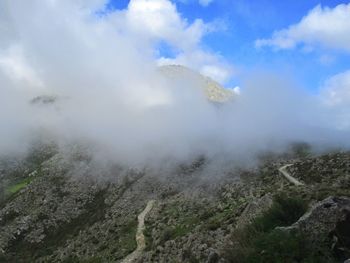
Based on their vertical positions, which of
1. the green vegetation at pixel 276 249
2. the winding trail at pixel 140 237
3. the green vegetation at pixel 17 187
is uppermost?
the green vegetation at pixel 276 249

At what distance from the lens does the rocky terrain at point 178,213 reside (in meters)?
21.5

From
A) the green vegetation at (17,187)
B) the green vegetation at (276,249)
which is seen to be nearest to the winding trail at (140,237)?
the green vegetation at (276,249)

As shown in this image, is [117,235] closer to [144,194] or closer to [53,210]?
[144,194]

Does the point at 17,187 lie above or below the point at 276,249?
below

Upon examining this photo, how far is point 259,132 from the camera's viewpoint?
183 m

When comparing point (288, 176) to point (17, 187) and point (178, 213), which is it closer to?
point (178, 213)

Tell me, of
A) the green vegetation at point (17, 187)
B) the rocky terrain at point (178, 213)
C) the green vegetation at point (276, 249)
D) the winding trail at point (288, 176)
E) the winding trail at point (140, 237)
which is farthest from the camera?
the green vegetation at point (17, 187)

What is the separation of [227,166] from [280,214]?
101846 mm

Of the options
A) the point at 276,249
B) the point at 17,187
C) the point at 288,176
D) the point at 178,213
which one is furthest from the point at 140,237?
the point at 17,187

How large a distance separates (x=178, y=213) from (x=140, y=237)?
34.8ft

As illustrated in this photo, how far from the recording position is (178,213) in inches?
4198

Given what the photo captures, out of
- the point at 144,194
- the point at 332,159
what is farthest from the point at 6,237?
the point at 332,159

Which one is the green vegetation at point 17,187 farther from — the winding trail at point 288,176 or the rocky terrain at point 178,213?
the winding trail at point 288,176

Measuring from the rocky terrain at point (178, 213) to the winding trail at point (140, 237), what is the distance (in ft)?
3.19
